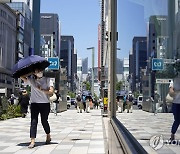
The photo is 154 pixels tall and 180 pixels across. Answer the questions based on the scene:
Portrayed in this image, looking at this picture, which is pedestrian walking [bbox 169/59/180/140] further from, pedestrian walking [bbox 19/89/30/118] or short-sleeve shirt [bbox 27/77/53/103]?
pedestrian walking [bbox 19/89/30/118]

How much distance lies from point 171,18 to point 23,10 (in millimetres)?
100703

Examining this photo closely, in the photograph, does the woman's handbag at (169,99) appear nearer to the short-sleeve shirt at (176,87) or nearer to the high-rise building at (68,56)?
the short-sleeve shirt at (176,87)

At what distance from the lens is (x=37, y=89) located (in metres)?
7.20

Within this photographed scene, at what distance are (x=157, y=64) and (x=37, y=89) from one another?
599 centimetres

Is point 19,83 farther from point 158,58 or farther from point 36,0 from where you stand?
point 158,58

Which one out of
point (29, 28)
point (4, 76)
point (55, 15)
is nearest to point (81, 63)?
point (55, 15)

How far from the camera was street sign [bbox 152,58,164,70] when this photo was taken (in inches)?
52.2

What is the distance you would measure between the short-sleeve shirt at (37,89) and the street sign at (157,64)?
577 cm

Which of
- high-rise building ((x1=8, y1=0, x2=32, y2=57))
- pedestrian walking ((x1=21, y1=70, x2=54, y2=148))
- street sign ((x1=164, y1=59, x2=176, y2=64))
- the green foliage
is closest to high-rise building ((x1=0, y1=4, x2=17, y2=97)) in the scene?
high-rise building ((x1=8, y1=0, x2=32, y2=57))

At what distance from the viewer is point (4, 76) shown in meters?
77.3

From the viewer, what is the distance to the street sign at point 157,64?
4.35 ft

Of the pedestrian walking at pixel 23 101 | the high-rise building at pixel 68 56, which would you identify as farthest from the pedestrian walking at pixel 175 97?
the high-rise building at pixel 68 56

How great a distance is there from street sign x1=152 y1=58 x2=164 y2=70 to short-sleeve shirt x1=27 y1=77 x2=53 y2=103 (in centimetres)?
577

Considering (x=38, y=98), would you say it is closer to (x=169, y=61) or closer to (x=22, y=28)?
(x=169, y=61)
